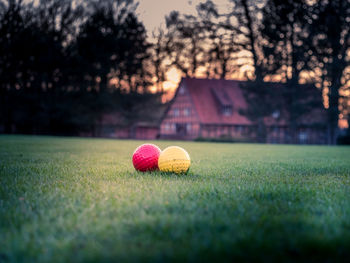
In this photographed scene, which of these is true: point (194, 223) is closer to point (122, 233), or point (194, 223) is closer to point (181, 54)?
point (122, 233)

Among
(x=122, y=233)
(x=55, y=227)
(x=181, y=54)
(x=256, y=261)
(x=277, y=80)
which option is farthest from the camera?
(x=181, y=54)

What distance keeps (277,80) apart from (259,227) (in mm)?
33884

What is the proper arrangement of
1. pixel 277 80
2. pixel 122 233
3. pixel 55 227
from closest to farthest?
1. pixel 122 233
2. pixel 55 227
3. pixel 277 80

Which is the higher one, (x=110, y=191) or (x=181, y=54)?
(x=181, y=54)

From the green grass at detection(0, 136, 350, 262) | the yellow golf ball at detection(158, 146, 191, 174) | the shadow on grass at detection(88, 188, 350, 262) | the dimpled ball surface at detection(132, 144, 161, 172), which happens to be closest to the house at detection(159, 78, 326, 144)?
the dimpled ball surface at detection(132, 144, 161, 172)

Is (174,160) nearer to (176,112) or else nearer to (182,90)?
(182,90)

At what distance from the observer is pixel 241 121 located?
44.7 m

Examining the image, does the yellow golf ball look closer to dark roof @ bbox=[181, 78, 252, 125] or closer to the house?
the house

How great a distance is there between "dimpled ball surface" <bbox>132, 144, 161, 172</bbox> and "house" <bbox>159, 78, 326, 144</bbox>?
36076 millimetres

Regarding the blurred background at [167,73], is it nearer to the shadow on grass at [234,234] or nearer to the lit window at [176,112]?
the lit window at [176,112]

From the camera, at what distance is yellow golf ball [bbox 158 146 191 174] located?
19.9 ft

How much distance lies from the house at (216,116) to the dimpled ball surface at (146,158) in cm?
3608

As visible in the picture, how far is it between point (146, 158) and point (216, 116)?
125 ft

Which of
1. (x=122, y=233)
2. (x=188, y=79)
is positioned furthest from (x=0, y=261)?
(x=188, y=79)
